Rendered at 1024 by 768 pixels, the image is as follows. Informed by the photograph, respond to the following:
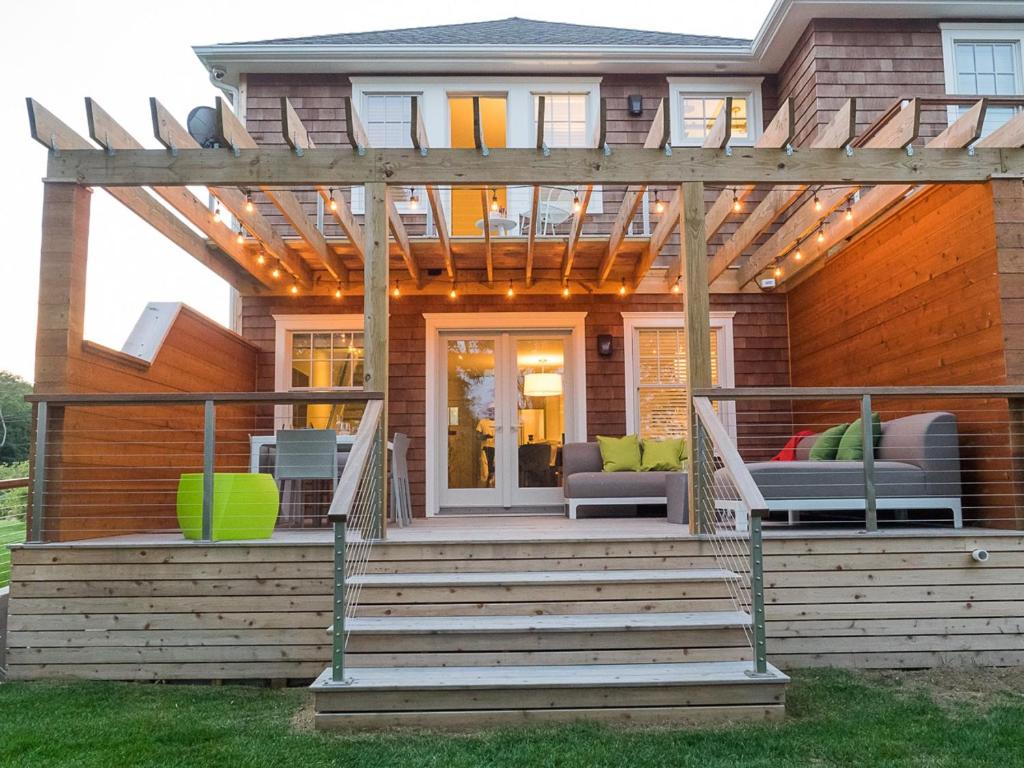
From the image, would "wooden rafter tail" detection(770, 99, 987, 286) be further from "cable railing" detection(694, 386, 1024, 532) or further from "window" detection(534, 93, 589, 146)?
"window" detection(534, 93, 589, 146)

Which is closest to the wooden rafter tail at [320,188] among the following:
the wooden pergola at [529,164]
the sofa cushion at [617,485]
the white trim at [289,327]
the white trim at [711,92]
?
the wooden pergola at [529,164]

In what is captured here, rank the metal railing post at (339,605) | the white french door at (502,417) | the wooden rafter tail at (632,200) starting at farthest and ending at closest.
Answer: the white french door at (502,417), the wooden rafter tail at (632,200), the metal railing post at (339,605)

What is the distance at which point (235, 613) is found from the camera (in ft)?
15.1

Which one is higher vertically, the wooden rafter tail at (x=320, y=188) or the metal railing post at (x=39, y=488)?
the wooden rafter tail at (x=320, y=188)

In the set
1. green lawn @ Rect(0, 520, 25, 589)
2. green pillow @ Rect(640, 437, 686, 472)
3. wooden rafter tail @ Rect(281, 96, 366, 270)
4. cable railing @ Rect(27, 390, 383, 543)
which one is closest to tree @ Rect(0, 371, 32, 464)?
green lawn @ Rect(0, 520, 25, 589)

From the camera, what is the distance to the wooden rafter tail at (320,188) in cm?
489

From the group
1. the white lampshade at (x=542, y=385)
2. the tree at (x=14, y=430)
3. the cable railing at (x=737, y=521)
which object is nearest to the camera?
the cable railing at (x=737, y=521)

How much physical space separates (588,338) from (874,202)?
3077mm

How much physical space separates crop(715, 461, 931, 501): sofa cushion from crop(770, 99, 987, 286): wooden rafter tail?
1807mm

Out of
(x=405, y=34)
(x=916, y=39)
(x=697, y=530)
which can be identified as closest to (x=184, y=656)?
(x=697, y=530)

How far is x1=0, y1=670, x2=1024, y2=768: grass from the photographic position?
3.33m

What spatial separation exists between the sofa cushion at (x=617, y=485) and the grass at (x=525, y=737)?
303 cm

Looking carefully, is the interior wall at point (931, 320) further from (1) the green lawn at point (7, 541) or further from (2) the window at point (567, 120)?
(1) the green lawn at point (7, 541)

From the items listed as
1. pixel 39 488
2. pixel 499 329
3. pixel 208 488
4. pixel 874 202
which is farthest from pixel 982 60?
pixel 39 488
